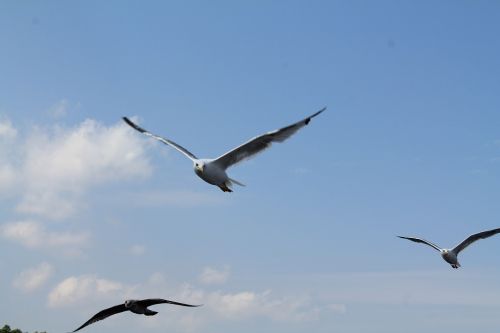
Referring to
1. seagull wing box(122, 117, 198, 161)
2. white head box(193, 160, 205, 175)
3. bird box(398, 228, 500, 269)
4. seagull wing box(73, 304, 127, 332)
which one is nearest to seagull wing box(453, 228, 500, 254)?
bird box(398, 228, 500, 269)

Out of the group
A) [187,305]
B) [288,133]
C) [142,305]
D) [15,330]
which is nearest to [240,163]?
[288,133]

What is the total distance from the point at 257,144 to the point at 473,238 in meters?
24.3

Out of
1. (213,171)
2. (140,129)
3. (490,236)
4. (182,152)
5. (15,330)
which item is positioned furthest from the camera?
(15,330)

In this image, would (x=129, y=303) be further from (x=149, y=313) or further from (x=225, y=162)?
(x=225, y=162)

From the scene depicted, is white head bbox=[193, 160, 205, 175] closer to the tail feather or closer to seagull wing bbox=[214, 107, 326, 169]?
seagull wing bbox=[214, 107, 326, 169]

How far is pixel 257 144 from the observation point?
26688mm

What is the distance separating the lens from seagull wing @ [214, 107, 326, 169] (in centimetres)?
2501

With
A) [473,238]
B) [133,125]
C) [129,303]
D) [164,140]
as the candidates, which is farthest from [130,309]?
[473,238]

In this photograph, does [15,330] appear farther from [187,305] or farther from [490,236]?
[187,305]

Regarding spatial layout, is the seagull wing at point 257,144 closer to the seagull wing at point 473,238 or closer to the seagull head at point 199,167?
the seagull head at point 199,167

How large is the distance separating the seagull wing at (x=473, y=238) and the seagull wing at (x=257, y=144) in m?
23.2

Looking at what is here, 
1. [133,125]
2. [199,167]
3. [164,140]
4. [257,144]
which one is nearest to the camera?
[257,144]

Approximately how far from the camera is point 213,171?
2755 centimetres

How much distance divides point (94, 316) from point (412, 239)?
98.2 feet
